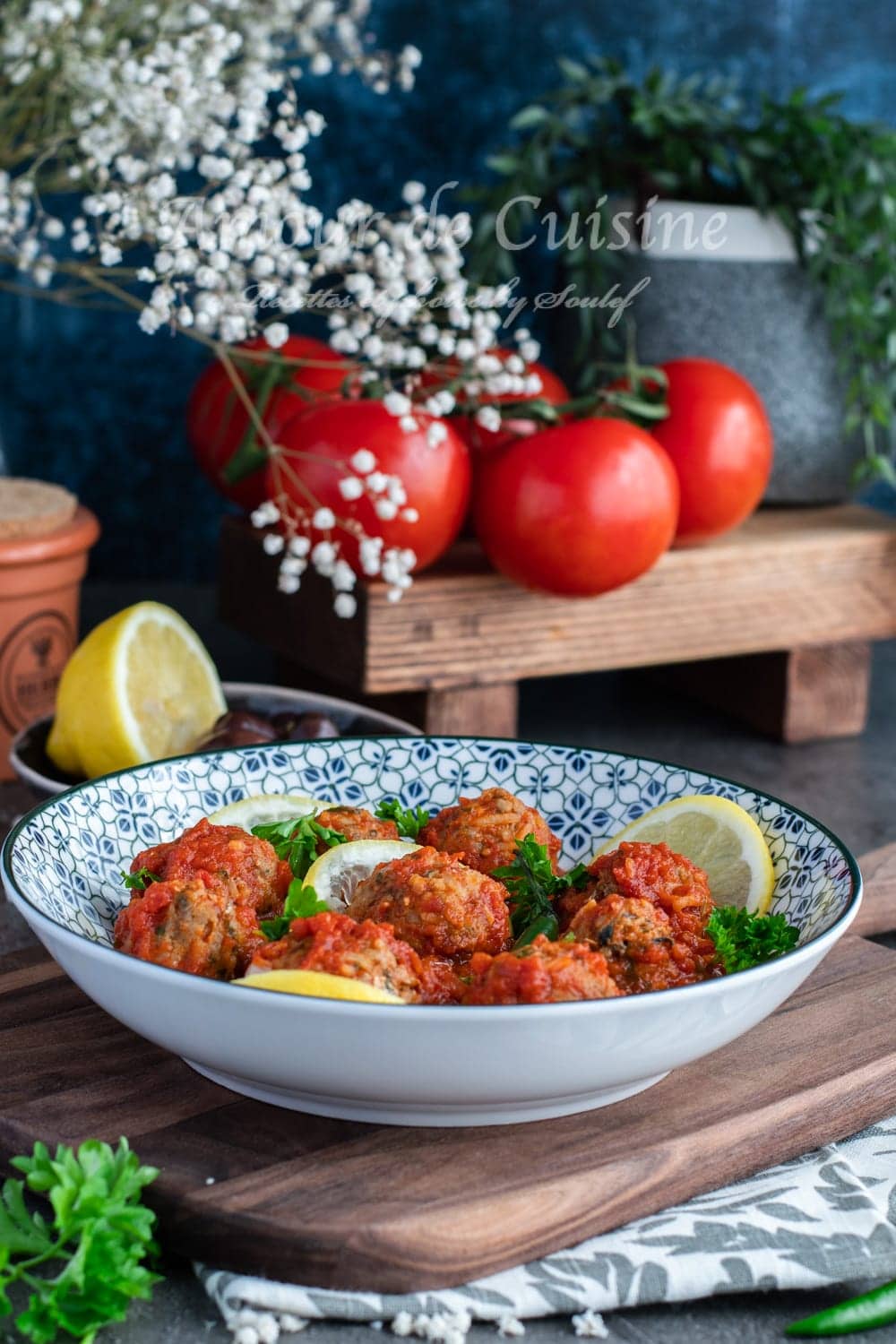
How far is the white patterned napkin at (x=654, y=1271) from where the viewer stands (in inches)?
29.4

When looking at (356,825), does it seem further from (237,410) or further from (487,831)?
(237,410)

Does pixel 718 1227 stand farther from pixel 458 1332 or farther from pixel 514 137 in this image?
pixel 514 137

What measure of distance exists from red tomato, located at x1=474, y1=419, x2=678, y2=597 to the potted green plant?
25 centimetres

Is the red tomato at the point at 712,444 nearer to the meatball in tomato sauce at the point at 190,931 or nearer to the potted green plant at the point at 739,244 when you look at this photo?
the potted green plant at the point at 739,244

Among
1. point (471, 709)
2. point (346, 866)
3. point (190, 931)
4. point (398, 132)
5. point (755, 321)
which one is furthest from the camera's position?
point (398, 132)

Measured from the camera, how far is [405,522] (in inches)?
57.4

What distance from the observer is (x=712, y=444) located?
1607 mm

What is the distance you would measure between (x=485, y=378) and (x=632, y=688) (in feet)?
1.97

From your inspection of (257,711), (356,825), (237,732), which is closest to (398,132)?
(257,711)

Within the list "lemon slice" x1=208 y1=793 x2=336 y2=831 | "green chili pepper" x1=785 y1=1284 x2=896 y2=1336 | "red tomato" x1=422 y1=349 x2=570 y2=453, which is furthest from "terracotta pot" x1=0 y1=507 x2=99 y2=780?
"green chili pepper" x1=785 y1=1284 x2=896 y2=1336

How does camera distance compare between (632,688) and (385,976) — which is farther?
(632,688)

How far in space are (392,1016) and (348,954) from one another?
0.26ft

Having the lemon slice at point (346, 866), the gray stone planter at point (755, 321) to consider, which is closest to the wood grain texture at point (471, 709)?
the gray stone planter at point (755, 321)

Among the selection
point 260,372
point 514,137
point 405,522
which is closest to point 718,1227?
point 405,522
